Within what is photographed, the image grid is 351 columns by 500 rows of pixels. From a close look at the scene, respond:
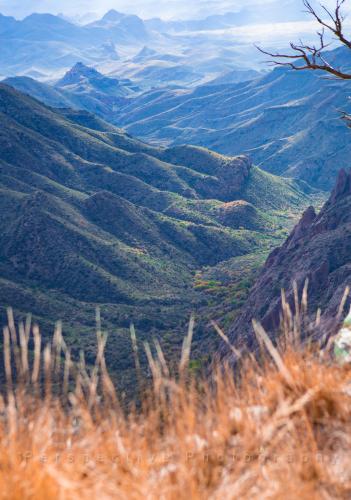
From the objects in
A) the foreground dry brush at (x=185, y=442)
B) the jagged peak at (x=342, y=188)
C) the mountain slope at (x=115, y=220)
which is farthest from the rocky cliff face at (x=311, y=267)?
the foreground dry brush at (x=185, y=442)

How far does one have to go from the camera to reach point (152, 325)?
81000mm

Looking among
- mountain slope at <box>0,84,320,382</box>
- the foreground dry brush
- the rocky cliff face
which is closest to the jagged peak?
the rocky cliff face

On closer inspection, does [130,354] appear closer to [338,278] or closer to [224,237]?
[338,278]

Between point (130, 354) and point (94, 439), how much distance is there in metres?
61.1

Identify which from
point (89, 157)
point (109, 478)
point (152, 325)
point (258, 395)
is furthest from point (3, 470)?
point (89, 157)

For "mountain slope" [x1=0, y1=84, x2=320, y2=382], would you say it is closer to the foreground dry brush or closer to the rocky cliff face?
the rocky cliff face

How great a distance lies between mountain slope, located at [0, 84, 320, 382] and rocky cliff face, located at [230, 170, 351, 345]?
1422 centimetres

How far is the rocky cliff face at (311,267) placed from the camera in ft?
177

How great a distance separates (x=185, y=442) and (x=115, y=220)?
108878 mm

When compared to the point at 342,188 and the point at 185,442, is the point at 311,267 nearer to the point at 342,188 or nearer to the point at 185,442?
the point at 342,188

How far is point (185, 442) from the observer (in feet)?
20.4

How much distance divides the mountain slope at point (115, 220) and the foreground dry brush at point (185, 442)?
57.3 meters

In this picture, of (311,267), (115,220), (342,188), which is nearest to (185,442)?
(311,267)

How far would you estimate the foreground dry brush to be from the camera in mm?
5496
